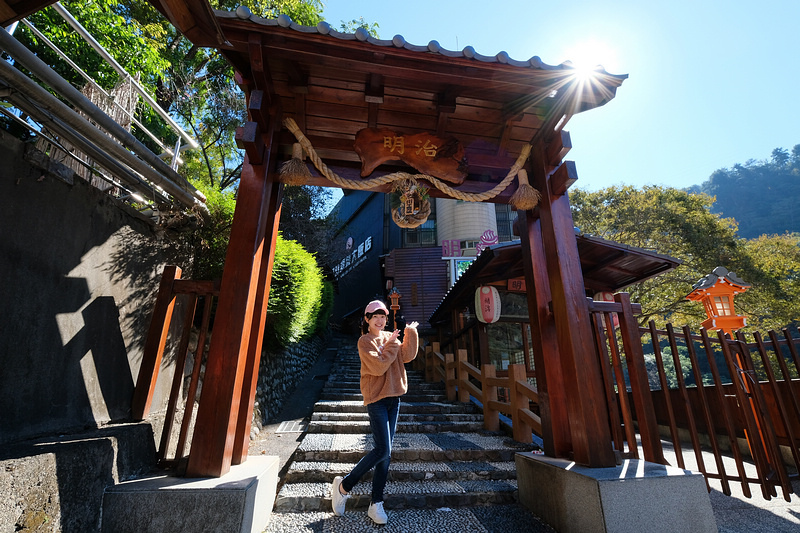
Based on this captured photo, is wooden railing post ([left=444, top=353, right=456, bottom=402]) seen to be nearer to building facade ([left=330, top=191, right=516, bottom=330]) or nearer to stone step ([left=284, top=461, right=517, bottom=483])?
stone step ([left=284, top=461, right=517, bottom=483])

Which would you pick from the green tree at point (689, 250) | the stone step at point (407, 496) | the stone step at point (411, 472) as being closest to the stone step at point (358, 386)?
the stone step at point (411, 472)

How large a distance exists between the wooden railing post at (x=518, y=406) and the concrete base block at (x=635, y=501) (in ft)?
8.26

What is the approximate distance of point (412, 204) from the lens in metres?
3.91

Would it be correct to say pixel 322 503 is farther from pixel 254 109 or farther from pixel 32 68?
pixel 32 68

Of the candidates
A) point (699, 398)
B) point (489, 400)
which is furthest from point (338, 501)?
point (699, 398)

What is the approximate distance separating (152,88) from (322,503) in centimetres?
837

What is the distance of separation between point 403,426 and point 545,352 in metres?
3.26

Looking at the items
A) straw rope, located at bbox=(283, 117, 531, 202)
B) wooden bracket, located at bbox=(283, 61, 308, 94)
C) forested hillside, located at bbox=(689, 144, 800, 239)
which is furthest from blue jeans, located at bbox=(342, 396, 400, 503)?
forested hillside, located at bbox=(689, 144, 800, 239)

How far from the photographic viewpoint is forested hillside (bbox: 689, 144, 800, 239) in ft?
147

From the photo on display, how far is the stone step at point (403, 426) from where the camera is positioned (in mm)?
5953

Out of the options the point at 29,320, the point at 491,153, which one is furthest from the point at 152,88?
the point at 491,153

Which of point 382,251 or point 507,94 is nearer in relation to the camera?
point 507,94

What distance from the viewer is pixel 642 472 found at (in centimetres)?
277

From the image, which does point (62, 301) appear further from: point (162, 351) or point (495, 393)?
point (495, 393)
